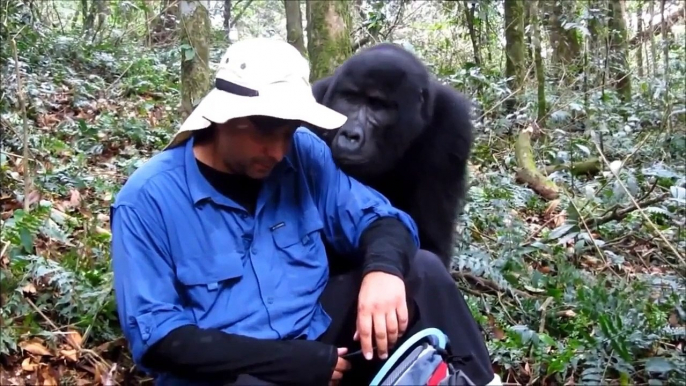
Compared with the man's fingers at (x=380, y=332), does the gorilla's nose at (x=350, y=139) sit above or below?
above

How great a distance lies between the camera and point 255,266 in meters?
2.25

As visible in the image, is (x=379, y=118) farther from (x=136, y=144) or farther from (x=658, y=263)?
(x=136, y=144)

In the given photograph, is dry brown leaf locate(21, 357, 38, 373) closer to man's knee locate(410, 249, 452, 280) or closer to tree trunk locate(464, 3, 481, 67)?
man's knee locate(410, 249, 452, 280)

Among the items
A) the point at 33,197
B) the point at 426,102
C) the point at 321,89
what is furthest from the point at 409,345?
the point at 33,197

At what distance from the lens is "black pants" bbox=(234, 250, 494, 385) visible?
2412mm

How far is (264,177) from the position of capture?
2.31m

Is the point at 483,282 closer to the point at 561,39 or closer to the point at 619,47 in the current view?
the point at 619,47

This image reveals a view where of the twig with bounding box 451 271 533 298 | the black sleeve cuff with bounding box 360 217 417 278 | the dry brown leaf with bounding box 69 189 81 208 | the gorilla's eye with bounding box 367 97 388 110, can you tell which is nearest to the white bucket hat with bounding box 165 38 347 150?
the black sleeve cuff with bounding box 360 217 417 278

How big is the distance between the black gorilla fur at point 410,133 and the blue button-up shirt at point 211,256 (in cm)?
102

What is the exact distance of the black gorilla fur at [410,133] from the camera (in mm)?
3441

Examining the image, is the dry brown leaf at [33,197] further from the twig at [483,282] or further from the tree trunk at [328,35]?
the twig at [483,282]

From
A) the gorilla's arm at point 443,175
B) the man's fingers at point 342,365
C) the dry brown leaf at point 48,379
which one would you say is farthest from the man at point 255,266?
the gorilla's arm at point 443,175

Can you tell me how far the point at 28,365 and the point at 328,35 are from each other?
262cm

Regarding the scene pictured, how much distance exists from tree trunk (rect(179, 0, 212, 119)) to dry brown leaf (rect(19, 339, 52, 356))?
275cm
